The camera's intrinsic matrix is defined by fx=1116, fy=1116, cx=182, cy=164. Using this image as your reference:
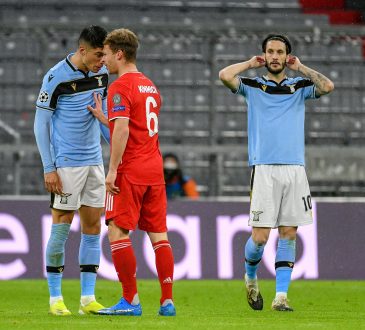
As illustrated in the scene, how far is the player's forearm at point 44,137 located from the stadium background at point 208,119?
4720mm

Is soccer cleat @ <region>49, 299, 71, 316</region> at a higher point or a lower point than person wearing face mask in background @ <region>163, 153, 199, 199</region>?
lower

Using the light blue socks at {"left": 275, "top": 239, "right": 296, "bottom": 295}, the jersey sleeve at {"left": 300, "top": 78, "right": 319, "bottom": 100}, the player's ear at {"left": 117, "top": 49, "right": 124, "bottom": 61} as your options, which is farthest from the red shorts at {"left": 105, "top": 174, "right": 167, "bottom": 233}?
the jersey sleeve at {"left": 300, "top": 78, "right": 319, "bottom": 100}

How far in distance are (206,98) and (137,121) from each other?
25.6ft

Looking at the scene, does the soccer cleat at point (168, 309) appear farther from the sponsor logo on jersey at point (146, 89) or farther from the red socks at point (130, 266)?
the sponsor logo on jersey at point (146, 89)

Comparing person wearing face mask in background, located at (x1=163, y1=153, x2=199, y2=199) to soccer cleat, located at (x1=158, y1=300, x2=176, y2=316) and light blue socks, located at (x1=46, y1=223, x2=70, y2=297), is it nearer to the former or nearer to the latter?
light blue socks, located at (x1=46, y1=223, x2=70, y2=297)

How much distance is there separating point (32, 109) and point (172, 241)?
339 cm

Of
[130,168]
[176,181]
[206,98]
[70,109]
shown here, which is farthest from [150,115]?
[206,98]

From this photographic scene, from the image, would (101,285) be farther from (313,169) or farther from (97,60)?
(97,60)

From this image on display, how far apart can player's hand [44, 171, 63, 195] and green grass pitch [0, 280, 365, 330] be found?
3.01 ft

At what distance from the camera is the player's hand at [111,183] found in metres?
7.60

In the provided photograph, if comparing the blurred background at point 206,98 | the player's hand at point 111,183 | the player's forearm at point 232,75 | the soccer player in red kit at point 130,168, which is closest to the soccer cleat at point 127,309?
the soccer player in red kit at point 130,168

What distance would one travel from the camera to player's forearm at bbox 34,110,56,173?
26.7ft

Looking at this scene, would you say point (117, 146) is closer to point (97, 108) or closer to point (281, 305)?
point (97, 108)

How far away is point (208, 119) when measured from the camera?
1459cm
